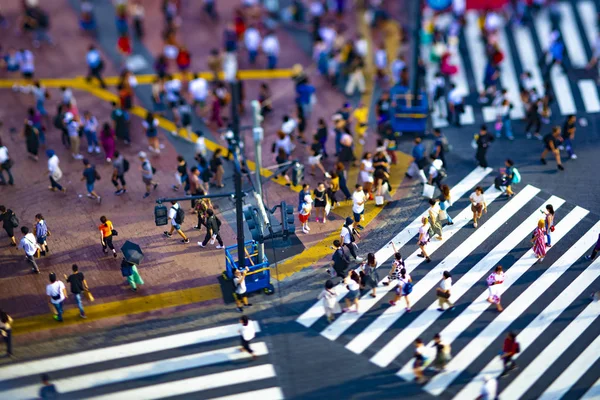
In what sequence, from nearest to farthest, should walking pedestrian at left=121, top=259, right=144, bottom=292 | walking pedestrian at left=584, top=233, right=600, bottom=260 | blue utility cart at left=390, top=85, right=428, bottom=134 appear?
walking pedestrian at left=121, top=259, right=144, bottom=292 < walking pedestrian at left=584, top=233, right=600, bottom=260 < blue utility cart at left=390, top=85, right=428, bottom=134

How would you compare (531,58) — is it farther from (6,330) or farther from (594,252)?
(6,330)

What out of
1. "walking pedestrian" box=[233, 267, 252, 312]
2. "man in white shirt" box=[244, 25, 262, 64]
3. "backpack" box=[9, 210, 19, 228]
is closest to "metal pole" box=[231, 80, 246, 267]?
"walking pedestrian" box=[233, 267, 252, 312]

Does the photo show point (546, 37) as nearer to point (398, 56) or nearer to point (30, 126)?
point (398, 56)

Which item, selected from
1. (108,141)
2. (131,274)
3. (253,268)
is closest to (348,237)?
(253,268)

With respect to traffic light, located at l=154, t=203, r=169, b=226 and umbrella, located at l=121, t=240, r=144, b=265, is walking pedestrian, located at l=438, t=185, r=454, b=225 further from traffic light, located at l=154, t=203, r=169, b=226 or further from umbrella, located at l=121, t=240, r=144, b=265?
umbrella, located at l=121, t=240, r=144, b=265

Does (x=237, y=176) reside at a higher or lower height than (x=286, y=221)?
higher

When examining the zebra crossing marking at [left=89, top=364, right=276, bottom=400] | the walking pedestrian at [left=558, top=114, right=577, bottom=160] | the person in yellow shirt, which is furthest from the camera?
the person in yellow shirt

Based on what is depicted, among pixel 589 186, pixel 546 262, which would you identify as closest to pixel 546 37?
pixel 589 186
